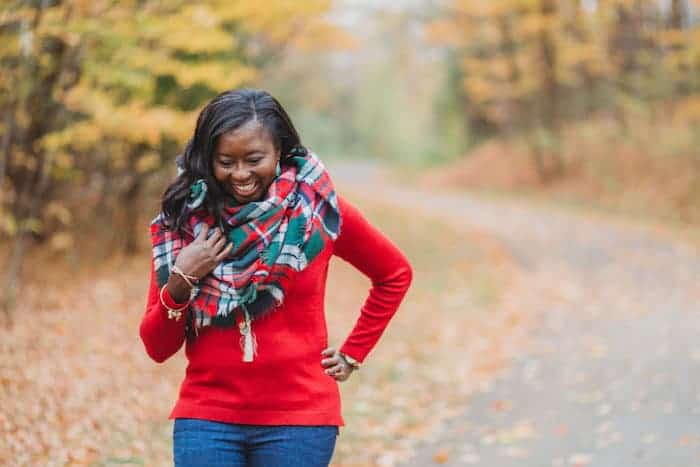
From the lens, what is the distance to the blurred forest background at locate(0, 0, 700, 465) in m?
6.29

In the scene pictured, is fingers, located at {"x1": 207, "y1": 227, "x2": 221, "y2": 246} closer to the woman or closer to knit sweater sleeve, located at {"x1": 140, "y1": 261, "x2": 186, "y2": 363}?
the woman

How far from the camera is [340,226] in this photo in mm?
2438

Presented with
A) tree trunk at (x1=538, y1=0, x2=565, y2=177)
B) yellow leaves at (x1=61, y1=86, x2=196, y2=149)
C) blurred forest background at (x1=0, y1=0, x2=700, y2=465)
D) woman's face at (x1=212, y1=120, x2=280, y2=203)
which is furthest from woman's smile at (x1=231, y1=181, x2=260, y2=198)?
tree trunk at (x1=538, y1=0, x2=565, y2=177)

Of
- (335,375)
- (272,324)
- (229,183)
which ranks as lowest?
(335,375)

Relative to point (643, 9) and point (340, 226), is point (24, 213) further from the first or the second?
point (643, 9)

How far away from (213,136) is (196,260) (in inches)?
14.2

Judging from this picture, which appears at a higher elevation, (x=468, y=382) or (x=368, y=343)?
(x=368, y=343)

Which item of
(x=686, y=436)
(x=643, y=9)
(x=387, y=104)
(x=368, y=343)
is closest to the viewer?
(x=368, y=343)

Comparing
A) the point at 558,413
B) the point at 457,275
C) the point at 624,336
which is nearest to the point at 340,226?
the point at 558,413

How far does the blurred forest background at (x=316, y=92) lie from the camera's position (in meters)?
7.55

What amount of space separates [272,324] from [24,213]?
781 centimetres

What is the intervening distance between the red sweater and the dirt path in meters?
3.25

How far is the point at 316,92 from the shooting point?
49.7m

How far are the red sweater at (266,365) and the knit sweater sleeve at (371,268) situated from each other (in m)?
0.11
